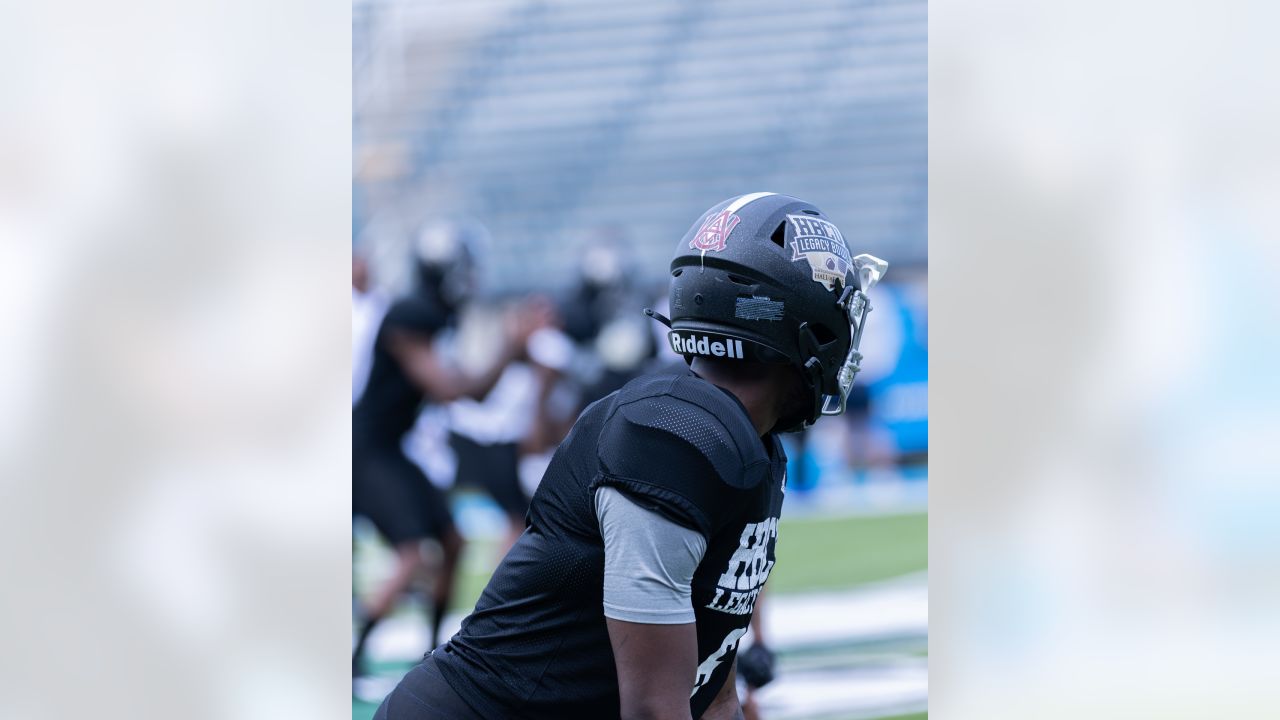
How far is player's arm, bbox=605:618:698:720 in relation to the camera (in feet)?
6.72

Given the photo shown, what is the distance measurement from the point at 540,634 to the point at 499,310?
53.0 ft

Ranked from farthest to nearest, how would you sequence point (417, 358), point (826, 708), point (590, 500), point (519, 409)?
A: point (519, 409)
point (417, 358)
point (826, 708)
point (590, 500)

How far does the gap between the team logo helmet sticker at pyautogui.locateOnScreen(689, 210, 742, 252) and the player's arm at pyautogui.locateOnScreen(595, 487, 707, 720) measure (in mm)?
492

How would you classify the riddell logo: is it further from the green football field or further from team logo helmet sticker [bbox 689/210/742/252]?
the green football field

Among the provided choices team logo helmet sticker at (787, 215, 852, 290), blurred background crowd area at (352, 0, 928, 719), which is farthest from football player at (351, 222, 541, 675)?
blurred background crowd area at (352, 0, 928, 719)

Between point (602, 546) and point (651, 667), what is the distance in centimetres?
22

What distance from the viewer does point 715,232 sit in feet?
7.70

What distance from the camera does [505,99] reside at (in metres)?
21.0

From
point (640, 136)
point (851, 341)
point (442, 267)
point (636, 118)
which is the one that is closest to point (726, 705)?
point (851, 341)

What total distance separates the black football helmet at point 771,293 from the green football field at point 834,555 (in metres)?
5.16

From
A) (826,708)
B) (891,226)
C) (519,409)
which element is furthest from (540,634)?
(891,226)
